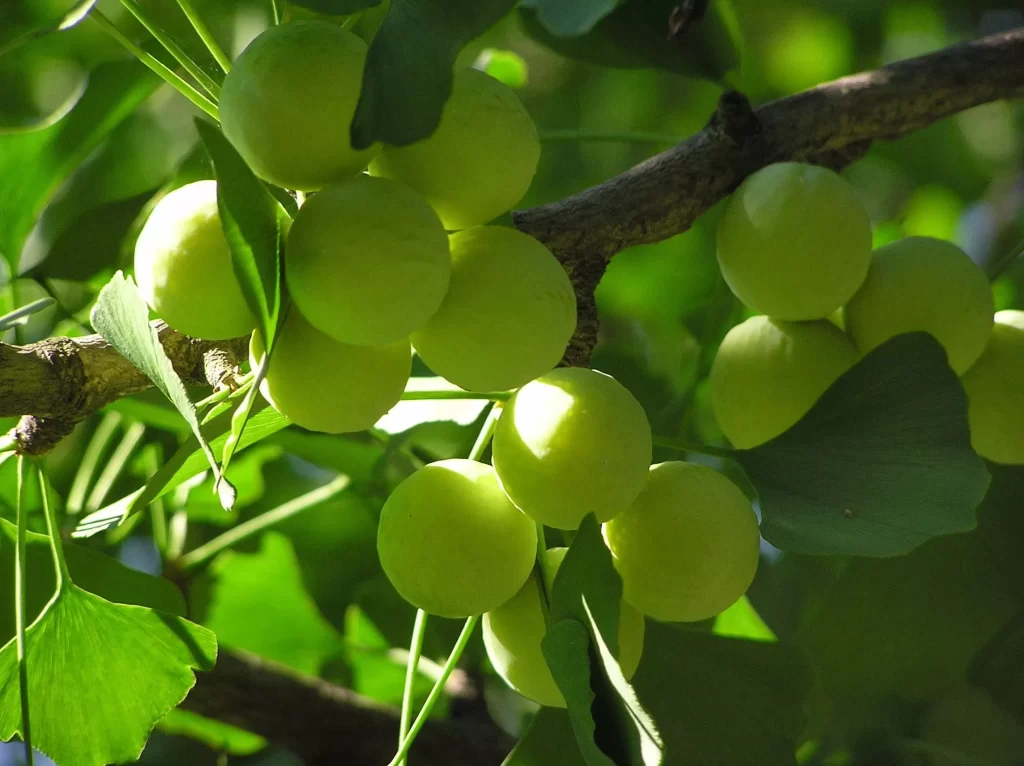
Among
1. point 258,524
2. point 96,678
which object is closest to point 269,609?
point 258,524

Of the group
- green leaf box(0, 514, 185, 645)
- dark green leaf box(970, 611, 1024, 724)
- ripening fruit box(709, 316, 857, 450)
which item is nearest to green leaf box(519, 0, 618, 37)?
ripening fruit box(709, 316, 857, 450)

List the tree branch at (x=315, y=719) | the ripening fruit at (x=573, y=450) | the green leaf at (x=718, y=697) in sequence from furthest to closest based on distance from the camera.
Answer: the tree branch at (x=315, y=719), the green leaf at (x=718, y=697), the ripening fruit at (x=573, y=450)

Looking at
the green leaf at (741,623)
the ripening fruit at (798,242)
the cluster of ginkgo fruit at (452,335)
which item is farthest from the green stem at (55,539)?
the green leaf at (741,623)

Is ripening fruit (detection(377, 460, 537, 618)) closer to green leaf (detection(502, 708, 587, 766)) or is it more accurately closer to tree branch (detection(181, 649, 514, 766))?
green leaf (detection(502, 708, 587, 766))

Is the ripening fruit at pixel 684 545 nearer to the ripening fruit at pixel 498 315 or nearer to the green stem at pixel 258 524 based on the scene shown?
the ripening fruit at pixel 498 315

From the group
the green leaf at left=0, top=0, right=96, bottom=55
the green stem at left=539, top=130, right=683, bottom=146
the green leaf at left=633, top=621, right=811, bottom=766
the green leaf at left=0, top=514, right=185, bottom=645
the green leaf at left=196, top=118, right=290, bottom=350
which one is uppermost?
the green leaf at left=0, top=0, right=96, bottom=55

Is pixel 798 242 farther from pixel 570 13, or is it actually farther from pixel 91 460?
pixel 91 460
